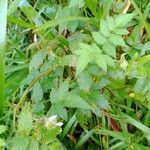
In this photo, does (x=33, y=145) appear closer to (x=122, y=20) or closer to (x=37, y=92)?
(x=37, y=92)

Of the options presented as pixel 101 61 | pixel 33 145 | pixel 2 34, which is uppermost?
pixel 2 34

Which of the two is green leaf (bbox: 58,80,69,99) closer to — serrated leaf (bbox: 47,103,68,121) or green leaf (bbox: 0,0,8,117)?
serrated leaf (bbox: 47,103,68,121)

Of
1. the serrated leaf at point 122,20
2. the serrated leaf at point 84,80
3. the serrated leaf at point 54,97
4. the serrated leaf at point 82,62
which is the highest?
the serrated leaf at point 122,20

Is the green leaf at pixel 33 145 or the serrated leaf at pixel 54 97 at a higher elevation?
the serrated leaf at pixel 54 97

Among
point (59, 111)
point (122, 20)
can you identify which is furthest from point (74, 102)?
point (122, 20)

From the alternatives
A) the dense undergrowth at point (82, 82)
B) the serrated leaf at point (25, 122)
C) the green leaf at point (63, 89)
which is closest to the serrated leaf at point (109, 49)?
the dense undergrowth at point (82, 82)

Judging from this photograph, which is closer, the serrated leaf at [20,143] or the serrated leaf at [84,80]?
the serrated leaf at [20,143]

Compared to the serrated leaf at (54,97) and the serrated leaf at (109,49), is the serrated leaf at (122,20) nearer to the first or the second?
the serrated leaf at (109,49)
